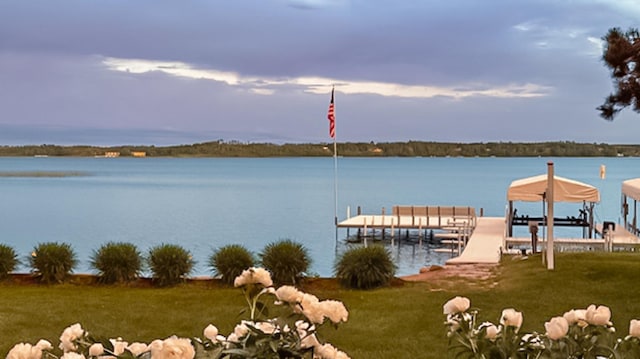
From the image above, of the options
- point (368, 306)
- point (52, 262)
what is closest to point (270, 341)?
point (368, 306)

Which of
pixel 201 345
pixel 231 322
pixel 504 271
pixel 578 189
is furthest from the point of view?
pixel 578 189

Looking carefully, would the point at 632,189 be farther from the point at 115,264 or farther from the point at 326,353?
the point at 326,353

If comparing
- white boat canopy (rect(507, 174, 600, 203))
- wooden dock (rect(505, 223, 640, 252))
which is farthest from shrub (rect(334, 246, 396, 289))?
white boat canopy (rect(507, 174, 600, 203))

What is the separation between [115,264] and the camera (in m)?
11.4

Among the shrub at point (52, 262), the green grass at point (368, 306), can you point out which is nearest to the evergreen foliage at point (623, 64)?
the green grass at point (368, 306)

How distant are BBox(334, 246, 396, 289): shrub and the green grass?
1.09 ft

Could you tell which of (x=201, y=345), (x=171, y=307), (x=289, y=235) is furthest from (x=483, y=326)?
(x=289, y=235)

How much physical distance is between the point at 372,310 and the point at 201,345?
7.07 meters

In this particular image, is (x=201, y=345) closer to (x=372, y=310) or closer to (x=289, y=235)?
(x=372, y=310)

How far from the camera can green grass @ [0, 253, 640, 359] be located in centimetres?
738

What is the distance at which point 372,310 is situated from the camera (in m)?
8.85

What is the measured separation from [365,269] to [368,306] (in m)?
1.74

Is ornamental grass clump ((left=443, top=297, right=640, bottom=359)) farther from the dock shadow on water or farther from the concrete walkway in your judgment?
the dock shadow on water

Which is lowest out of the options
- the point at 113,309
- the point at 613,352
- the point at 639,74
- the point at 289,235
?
the point at 289,235
